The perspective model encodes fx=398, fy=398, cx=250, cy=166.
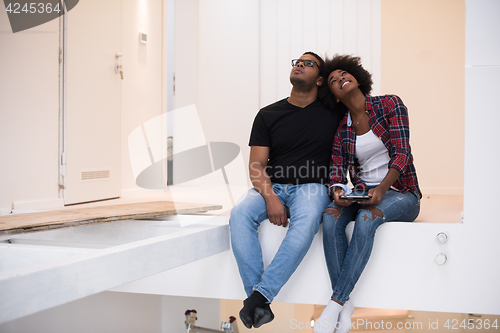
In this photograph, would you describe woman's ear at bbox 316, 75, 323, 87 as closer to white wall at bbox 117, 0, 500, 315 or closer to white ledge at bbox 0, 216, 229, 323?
white wall at bbox 117, 0, 500, 315

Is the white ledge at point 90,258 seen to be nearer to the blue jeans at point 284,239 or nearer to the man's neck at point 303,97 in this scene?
the blue jeans at point 284,239

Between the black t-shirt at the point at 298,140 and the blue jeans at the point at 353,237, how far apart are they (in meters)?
0.24

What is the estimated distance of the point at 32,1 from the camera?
8.44 feet

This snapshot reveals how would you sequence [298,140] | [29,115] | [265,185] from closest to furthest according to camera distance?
[265,185]
[298,140]
[29,115]

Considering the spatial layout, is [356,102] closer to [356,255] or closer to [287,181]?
[287,181]

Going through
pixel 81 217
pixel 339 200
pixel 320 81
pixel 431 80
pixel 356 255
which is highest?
pixel 431 80

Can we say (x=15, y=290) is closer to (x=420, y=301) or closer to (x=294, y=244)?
(x=294, y=244)

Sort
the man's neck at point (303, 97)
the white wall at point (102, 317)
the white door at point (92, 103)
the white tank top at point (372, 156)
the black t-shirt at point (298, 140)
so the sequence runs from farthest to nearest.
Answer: the white door at point (92, 103) → the white wall at point (102, 317) → the man's neck at point (303, 97) → the black t-shirt at point (298, 140) → the white tank top at point (372, 156)

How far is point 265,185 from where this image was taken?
73.1 inches

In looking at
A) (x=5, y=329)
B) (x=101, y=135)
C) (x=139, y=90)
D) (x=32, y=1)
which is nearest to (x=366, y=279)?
(x=5, y=329)

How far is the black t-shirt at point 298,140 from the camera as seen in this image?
76.6 inches

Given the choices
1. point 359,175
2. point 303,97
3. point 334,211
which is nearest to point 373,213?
point 334,211

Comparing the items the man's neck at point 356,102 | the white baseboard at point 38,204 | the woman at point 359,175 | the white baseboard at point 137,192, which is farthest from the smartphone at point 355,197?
the white baseboard at point 137,192

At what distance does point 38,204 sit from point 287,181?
5.56 feet
